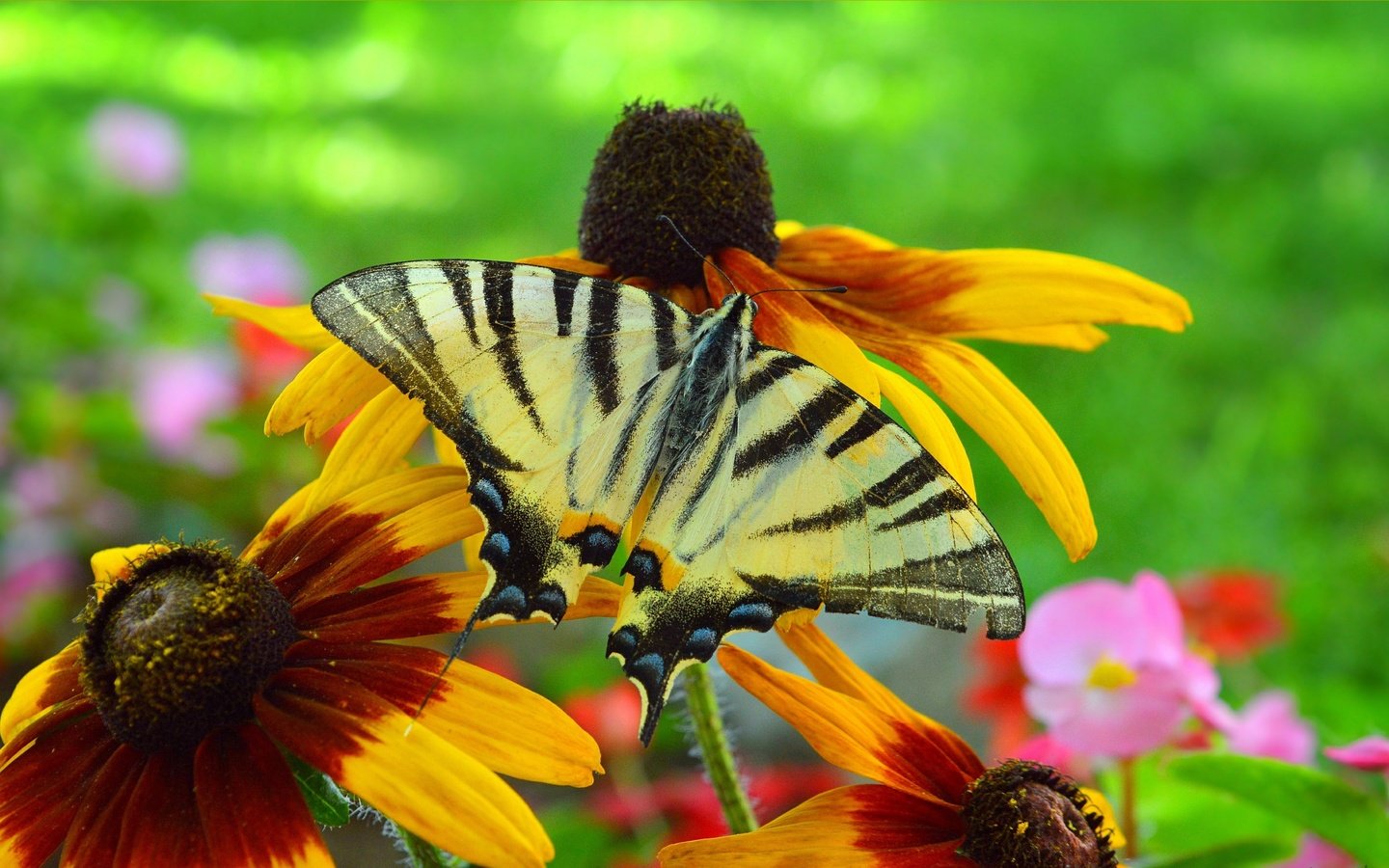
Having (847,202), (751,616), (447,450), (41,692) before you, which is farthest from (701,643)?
(847,202)

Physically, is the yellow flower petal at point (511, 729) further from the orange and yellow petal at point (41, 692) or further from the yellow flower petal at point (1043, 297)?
the yellow flower petal at point (1043, 297)

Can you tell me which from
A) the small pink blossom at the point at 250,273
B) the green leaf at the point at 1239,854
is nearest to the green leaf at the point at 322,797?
the green leaf at the point at 1239,854

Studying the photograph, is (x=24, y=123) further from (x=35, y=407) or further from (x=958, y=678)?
(x=958, y=678)

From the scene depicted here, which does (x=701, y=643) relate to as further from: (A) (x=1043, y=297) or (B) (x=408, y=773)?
(A) (x=1043, y=297)

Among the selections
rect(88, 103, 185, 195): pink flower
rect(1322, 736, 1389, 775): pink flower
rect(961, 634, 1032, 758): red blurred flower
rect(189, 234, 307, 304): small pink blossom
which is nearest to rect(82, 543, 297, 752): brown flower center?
rect(1322, 736, 1389, 775): pink flower

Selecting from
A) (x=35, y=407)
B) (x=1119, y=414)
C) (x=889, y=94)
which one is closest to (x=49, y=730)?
(x=35, y=407)

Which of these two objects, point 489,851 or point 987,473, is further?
point 987,473

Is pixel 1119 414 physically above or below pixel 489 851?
above
